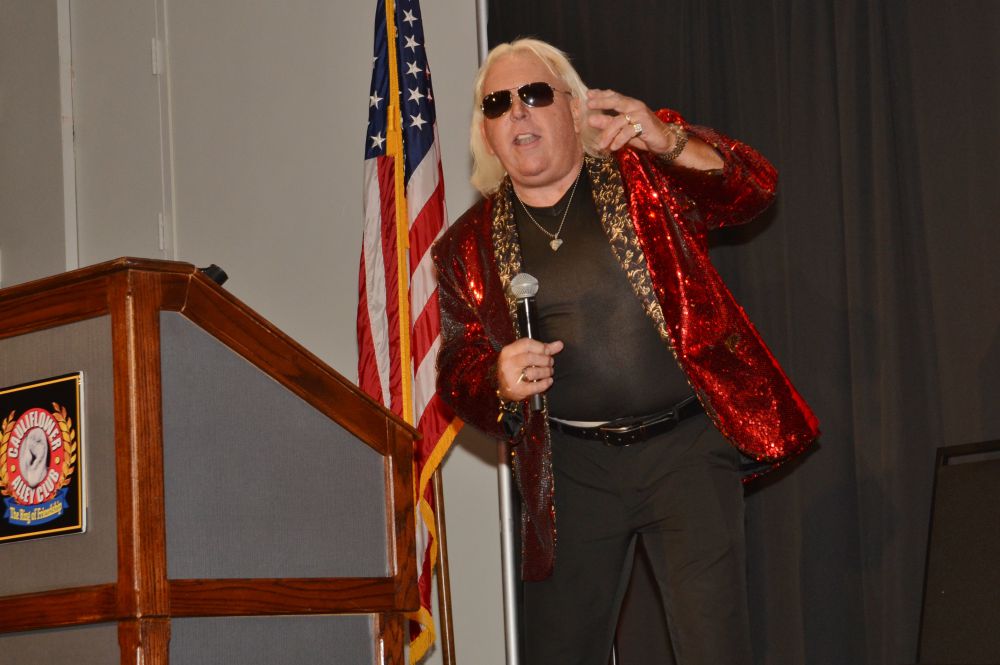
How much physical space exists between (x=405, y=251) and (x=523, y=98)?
1390 millimetres

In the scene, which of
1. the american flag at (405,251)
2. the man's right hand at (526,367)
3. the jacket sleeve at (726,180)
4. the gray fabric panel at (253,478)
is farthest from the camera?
the american flag at (405,251)

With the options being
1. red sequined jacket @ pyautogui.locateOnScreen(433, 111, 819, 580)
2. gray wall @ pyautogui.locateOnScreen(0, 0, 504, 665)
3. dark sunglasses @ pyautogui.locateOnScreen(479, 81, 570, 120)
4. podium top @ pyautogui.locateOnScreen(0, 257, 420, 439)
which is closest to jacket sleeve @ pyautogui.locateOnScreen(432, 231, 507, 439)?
red sequined jacket @ pyautogui.locateOnScreen(433, 111, 819, 580)

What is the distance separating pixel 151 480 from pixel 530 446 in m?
1.11

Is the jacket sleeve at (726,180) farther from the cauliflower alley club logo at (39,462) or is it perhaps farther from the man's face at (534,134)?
the cauliflower alley club logo at (39,462)

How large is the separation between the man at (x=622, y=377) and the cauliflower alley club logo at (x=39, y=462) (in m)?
1.00

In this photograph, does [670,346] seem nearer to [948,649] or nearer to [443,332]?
[443,332]

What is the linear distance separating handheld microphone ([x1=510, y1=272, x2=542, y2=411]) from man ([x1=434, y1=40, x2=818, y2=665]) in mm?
35

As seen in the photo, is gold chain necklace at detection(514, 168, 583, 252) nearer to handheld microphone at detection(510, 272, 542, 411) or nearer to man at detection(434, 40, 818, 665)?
man at detection(434, 40, 818, 665)

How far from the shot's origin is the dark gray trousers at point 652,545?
101 inches

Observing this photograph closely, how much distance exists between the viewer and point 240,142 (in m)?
5.56

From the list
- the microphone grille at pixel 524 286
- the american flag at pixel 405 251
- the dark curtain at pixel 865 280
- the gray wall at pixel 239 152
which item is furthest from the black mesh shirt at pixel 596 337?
the gray wall at pixel 239 152

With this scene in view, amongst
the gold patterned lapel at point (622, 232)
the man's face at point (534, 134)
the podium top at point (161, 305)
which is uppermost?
the man's face at point (534, 134)

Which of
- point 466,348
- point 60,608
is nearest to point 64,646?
point 60,608

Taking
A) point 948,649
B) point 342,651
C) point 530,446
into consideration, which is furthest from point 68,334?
point 948,649
